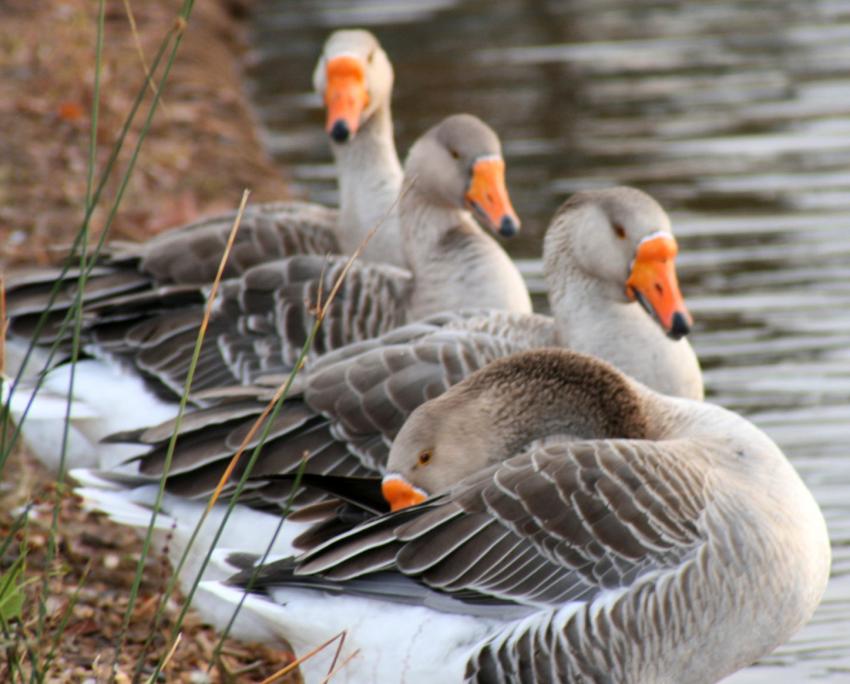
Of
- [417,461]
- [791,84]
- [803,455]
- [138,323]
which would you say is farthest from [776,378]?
[791,84]

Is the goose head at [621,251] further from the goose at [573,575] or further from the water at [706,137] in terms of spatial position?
the water at [706,137]

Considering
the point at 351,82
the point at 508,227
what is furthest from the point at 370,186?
the point at 508,227

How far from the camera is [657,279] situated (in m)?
6.32

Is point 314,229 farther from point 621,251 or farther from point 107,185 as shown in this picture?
point 107,185

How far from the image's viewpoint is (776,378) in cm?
905

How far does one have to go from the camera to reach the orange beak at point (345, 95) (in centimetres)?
857

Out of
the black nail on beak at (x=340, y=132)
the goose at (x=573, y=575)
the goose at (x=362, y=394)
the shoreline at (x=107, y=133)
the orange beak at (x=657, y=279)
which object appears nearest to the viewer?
the goose at (x=573, y=575)

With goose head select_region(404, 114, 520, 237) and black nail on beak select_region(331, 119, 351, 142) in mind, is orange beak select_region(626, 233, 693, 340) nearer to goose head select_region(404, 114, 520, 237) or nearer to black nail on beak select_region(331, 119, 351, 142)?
goose head select_region(404, 114, 520, 237)

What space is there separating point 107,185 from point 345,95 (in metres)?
3.64

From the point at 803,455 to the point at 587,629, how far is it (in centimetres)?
346

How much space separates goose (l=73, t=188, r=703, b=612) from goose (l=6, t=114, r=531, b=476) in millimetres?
621

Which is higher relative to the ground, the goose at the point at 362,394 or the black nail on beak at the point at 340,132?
the black nail on beak at the point at 340,132

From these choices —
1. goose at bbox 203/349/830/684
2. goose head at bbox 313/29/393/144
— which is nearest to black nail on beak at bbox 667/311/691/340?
goose at bbox 203/349/830/684

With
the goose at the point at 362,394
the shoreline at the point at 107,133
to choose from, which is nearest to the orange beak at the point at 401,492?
the goose at the point at 362,394
